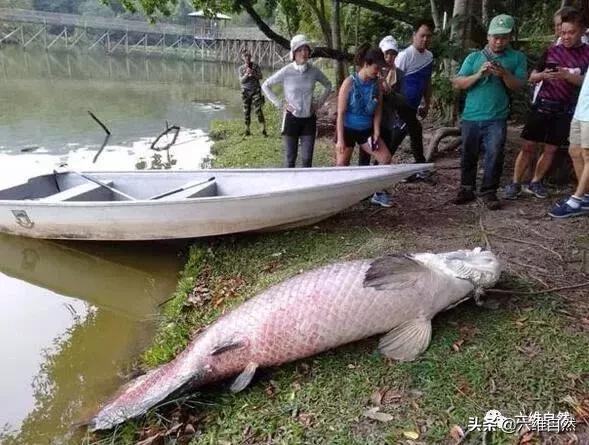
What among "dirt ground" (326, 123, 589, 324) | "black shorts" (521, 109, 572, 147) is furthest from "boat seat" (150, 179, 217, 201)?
"black shorts" (521, 109, 572, 147)

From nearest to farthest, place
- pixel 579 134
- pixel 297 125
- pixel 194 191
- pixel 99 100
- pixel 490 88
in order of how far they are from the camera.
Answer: pixel 579 134
pixel 490 88
pixel 194 191
pixel 297 125
pixel 99 100

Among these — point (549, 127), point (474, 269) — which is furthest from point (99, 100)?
point (474, 269)

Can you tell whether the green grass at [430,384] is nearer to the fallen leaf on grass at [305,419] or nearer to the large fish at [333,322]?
the fallen leaf on grass at [305,419]

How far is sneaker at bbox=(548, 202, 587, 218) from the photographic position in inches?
191

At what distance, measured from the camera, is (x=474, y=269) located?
3.36m

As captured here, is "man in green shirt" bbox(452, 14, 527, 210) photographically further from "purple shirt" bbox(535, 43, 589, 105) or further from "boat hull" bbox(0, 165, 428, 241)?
"boat hull" bbox(0, 165, 428, 241)

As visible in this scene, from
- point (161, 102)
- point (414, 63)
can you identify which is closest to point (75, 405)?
point (414, 63)

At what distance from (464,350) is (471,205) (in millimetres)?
2712

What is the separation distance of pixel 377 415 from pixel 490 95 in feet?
11.4

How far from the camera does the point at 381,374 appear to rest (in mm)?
3150

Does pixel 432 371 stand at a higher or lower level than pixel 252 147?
higher

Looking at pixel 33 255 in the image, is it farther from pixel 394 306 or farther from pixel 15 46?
pixel 15 46

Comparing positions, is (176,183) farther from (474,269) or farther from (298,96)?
(474,269)

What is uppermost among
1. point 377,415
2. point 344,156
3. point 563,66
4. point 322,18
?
point 322,18
